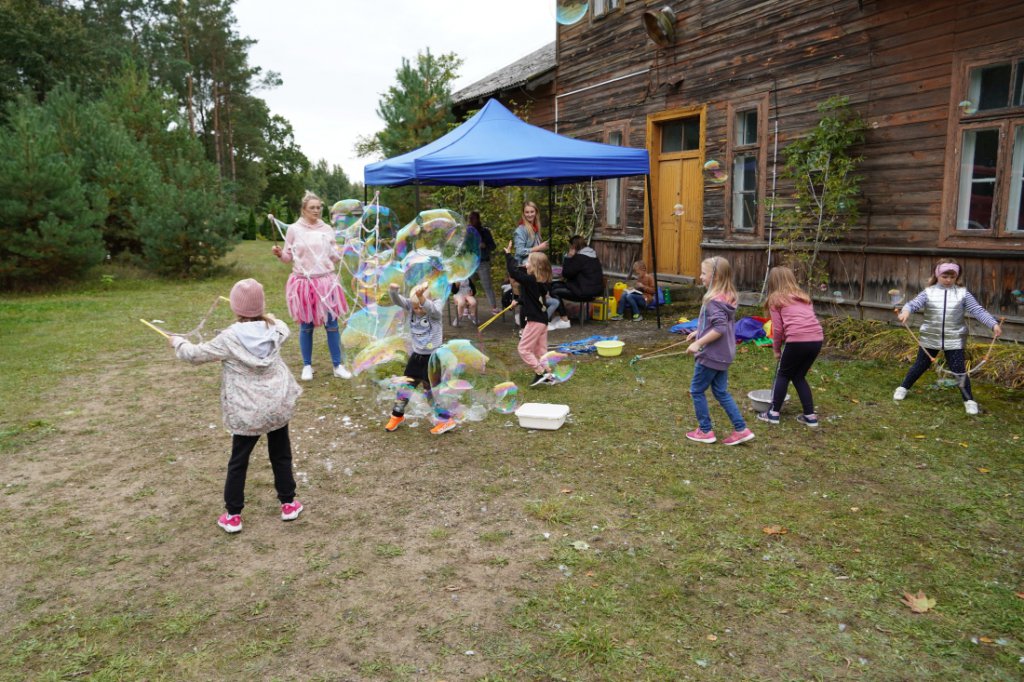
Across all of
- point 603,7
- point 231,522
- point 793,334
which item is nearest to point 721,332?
point 793,334

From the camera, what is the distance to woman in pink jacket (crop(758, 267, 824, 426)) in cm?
571

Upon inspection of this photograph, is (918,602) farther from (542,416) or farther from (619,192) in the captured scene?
(619,192)

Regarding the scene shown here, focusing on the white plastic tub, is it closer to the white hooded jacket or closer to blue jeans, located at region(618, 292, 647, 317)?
the white hooded jacket

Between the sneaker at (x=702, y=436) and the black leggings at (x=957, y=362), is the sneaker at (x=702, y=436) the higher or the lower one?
the lower one

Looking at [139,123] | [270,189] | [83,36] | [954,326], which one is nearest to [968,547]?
[954,326]

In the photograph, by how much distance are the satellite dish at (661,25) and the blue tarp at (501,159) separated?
3627 millimetres

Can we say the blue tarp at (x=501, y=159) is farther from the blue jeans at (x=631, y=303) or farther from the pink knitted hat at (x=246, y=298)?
the pink knitted hat at (x=246, y=298)

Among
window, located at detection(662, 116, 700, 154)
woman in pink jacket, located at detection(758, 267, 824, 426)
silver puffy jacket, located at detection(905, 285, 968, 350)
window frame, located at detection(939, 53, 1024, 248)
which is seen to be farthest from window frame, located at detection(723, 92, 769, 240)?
woman in pink jacket, located at detection(758, 267, 824, 426)

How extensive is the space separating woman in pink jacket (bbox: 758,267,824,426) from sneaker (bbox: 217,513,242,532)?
4.24 metres

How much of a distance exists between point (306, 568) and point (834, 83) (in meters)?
9.63

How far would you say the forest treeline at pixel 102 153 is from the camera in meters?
14.1

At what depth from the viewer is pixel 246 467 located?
13.8ft

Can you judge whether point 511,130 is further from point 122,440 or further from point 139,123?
point 139,123

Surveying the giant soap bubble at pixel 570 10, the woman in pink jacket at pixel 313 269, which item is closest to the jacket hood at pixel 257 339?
the woman in pink jacket at pixel 313 269
